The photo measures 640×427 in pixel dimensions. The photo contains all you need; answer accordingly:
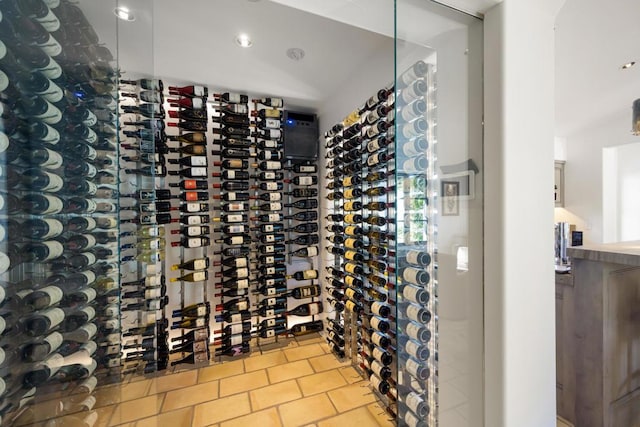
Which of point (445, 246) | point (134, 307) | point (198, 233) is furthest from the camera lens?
point (198, 233)

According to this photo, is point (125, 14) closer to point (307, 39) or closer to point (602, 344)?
point (307, 39)

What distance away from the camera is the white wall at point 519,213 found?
87 centimetres

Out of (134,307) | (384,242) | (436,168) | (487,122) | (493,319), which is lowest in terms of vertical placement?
(134,307)

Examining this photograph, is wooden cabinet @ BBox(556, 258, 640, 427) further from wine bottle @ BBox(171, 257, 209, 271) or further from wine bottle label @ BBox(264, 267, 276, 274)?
wine bottle @ BBox(171, 257, 209, 271)

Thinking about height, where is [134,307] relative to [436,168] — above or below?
below

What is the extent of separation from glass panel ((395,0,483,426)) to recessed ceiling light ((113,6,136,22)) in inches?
50.9

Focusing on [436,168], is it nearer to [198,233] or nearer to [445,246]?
[445,246]

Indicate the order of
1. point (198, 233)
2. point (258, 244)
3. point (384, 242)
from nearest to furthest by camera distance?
point (384, 242)
point (198, 233)
point (258, 244)

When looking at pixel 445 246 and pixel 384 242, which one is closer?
pixel 445 246

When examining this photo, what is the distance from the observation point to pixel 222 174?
8.20ft

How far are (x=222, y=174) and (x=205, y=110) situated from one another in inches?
25.3

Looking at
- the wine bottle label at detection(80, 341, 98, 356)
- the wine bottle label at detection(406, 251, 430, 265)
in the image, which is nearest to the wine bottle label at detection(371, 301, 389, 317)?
the wine bottle label at detection(406, 251, 430, 265)

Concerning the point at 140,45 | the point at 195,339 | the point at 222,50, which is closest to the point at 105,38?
the point at 140,45

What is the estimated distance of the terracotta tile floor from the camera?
1637 mm
